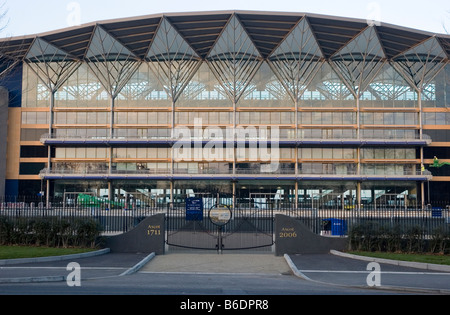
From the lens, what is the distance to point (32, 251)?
2102 centimetres

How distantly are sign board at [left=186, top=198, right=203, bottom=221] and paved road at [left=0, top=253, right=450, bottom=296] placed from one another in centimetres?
506

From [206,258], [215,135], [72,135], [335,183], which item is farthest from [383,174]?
[206,258]

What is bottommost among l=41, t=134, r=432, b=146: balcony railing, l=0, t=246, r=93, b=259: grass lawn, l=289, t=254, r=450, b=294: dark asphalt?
l=289, t=254, r=450, b=294: dark asphalt

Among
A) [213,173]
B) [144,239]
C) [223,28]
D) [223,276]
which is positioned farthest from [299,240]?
[213,173]

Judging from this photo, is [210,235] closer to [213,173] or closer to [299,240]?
[299,240]

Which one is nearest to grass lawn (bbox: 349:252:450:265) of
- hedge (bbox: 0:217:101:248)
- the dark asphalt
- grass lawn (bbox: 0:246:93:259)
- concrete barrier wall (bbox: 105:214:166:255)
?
the dark asphalt

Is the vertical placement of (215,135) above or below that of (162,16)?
below

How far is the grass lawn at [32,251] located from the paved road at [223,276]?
3.67 feet

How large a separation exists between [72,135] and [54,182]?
770cm

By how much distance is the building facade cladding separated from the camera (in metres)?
71.4

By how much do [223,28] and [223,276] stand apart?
5051cm

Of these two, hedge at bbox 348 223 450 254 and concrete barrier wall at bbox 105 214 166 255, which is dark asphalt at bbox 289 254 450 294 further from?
concrete barrier wall at bbox 105 214 166 255

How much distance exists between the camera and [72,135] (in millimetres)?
73625
